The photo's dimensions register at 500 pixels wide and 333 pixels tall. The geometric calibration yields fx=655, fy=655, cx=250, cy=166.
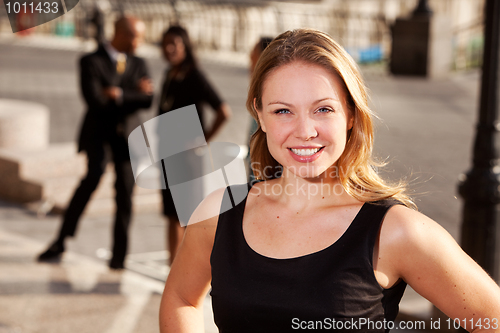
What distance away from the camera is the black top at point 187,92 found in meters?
4.92

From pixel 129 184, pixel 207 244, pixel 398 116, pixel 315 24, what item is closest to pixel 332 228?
pixel 207 244

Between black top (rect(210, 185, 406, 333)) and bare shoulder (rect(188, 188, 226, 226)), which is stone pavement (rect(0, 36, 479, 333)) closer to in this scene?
black top (rect(210, 185, 406, 333))

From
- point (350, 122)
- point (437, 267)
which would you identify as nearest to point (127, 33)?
point (350, 122)

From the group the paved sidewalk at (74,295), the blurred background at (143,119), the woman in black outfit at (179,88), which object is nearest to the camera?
the paved sidewalk at (74,295)

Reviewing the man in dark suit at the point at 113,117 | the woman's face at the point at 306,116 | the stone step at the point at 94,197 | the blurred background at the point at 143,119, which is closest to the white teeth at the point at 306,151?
the woman's face at the point at 306,116

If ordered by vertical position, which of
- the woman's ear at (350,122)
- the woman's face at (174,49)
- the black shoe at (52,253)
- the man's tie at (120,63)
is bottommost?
the black shoe at (52,253)

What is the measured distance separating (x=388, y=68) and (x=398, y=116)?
5561mm

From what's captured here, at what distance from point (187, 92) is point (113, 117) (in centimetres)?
74

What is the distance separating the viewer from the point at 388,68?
17.2 metres

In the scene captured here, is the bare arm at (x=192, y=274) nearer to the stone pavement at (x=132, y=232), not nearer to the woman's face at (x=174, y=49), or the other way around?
the stone pavement at (x=132, y=232)

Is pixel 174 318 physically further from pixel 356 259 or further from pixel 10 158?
pixel 10 158

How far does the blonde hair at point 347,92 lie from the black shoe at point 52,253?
145 inches

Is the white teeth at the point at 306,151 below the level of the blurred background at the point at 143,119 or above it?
above

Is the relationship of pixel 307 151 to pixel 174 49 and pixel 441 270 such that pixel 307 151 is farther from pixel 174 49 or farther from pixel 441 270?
pixel 174 49
